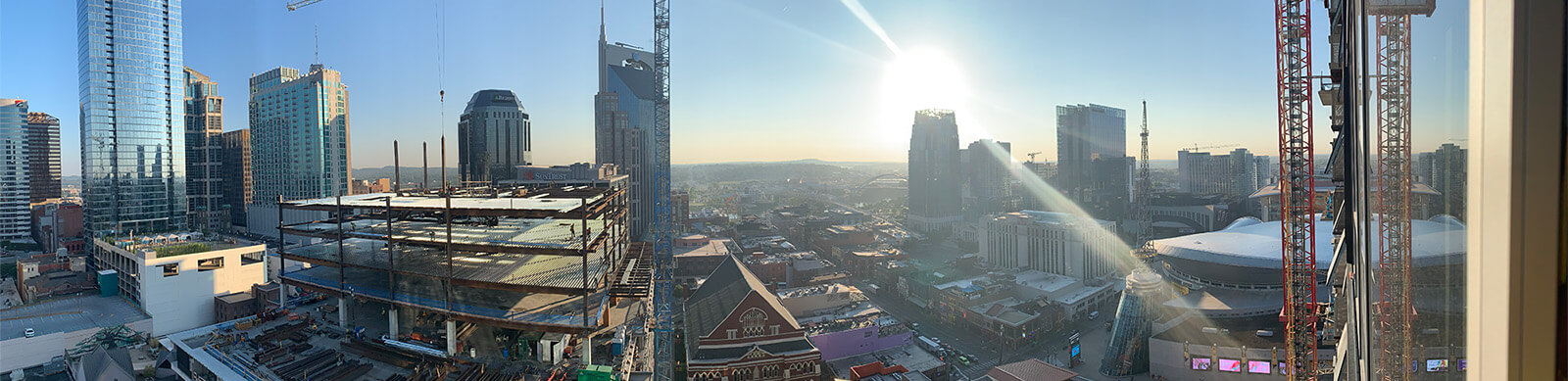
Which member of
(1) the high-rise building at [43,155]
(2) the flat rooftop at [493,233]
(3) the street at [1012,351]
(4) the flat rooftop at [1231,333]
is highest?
(1) the high-rise building at [43,155]

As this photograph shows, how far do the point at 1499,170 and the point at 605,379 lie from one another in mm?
6769

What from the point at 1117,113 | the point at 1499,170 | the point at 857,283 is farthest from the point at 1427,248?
the point at 1117,113

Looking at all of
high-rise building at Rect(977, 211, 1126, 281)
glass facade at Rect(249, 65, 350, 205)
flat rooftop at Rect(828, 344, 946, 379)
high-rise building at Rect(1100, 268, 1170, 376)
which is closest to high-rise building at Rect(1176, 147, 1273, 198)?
high-rise building at Rect(977, 211, 1126, 281)

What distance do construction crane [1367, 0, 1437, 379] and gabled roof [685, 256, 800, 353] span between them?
10.0 m

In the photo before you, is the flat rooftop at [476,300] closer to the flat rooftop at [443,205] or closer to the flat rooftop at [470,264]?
the flat rooftop at [470,264]

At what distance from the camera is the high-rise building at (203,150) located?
803 inches

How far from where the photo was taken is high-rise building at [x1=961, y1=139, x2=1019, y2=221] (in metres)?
34.4

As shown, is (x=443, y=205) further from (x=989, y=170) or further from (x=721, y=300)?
(x=989, y=170)

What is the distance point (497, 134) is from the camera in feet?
76.4

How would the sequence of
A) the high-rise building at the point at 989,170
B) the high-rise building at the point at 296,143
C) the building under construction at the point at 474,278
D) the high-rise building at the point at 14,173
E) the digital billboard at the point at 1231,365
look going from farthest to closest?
the high-rise building at the point at 989,170
the high-rise building at the point at 296,143
the high-rise building at the point at 14,173
the digital billboard at the point at 1231,365
the building under construction at the point at 474,278

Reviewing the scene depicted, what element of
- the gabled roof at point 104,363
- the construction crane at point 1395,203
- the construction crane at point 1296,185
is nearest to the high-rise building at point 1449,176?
the construction crane at point 1395,203

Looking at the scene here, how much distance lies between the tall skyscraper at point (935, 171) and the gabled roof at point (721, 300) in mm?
20103

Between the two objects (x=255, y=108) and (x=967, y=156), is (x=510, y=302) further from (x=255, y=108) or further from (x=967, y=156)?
(x=967, y=156)

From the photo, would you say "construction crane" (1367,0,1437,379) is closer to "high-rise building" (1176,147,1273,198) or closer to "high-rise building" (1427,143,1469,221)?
"high-rise building" (1427,143,1469,221)
